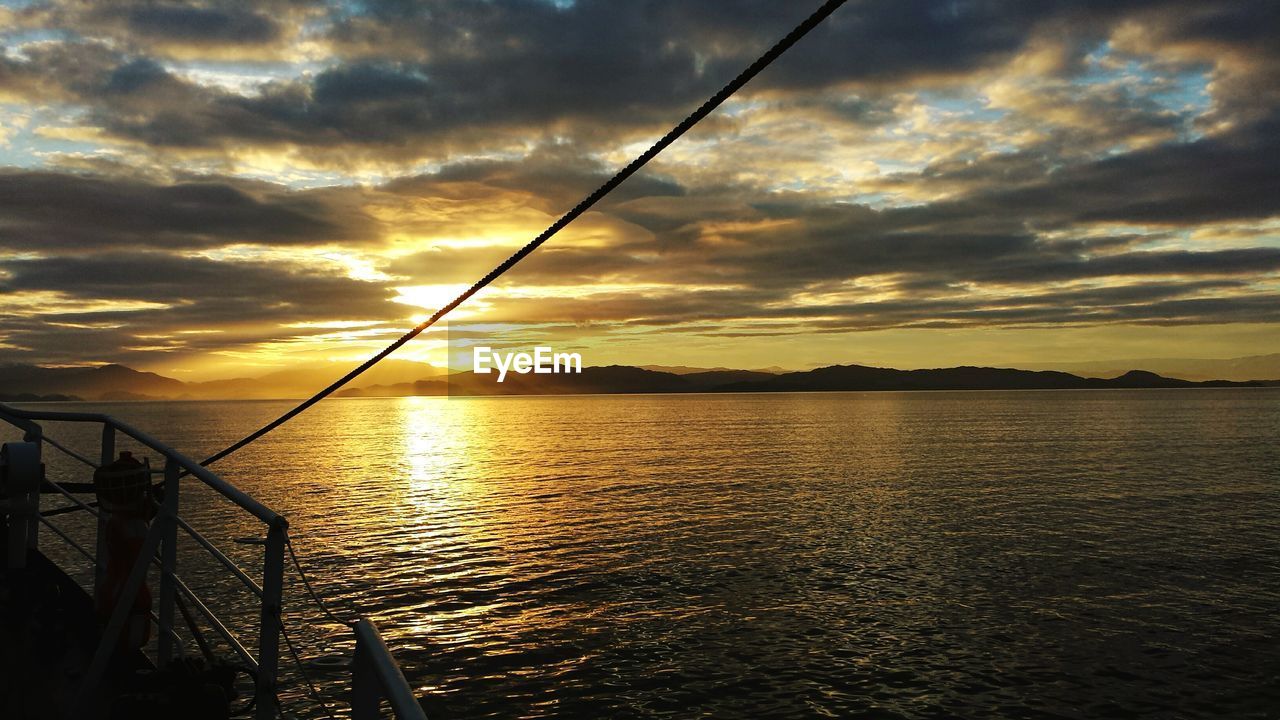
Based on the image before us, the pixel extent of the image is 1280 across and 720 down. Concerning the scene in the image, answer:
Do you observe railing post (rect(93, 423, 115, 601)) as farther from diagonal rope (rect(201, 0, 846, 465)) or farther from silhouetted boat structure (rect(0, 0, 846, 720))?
diagonal rope (rect(201, 0, 846, 465))

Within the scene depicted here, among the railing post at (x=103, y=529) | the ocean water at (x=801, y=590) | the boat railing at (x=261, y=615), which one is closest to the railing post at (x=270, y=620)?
the boat railing at (x=261, y=615)

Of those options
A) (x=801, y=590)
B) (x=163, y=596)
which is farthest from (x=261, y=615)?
(x=801, y=590)

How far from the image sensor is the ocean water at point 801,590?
1772 cm

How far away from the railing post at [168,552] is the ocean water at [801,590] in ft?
31.5

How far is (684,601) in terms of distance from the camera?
81.9ft

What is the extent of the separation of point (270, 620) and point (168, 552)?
2.40 metres

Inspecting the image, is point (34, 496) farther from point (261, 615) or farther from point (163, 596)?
point (261, 615)

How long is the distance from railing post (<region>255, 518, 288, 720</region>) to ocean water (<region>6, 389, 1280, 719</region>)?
11812 millimetres

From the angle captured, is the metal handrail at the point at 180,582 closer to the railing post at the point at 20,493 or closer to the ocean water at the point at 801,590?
the railing post at the point at 20,493

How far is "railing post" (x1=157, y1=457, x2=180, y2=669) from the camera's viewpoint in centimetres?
686

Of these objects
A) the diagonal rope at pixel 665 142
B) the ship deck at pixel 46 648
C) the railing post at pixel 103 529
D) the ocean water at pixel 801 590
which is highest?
the diagonal rope at pixel 665 142

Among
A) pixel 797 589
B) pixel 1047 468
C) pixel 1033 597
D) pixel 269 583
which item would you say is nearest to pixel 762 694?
pixel 797 589

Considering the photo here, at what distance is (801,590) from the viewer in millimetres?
26203

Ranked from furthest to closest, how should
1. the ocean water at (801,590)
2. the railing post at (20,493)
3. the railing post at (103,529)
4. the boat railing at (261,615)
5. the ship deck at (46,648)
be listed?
the ocean water at (801,590) → the railing post at (20,493) → the railing post at (103,529) → the ship deck at (46,648) → the boat railing at (261,615)
